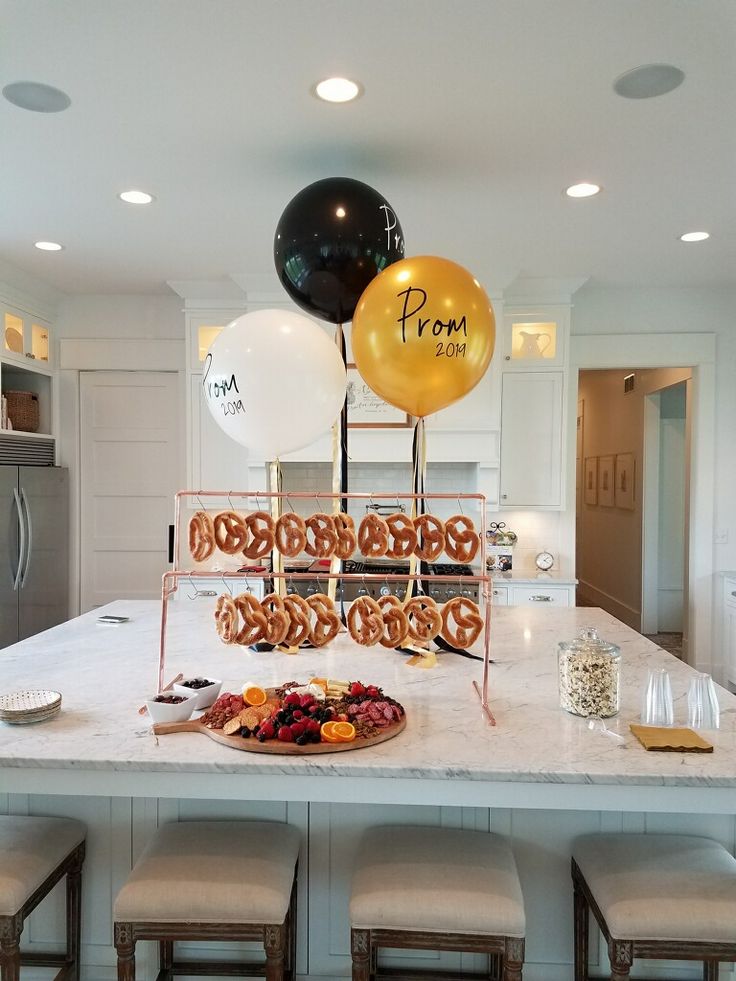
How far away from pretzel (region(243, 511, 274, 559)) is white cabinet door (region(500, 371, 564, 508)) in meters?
2.93

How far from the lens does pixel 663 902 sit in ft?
4.72

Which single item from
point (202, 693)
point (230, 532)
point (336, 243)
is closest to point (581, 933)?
point (202, 693)

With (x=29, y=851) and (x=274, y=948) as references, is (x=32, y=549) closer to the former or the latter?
(x=29, y=851)

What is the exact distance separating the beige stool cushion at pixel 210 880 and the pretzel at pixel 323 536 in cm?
69

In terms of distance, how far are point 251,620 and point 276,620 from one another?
66mm

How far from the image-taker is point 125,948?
147cm

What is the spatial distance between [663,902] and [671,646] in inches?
192

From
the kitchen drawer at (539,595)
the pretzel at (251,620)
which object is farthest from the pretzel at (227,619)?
the kitchen drawer at (539,595)

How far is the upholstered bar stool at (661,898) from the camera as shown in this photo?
4.65 ft

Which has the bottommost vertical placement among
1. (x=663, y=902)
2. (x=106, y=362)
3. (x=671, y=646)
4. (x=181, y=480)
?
(x=671, y=646)

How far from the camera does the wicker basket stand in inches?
177

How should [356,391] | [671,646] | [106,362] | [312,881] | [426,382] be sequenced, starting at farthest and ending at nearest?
[671,646] → [106,362] → [356,391] → [426,382] → [312,881]

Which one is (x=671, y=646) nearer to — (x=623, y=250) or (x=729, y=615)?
(x=729, y=615)

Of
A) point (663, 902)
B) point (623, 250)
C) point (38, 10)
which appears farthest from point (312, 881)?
point (623, 250)
